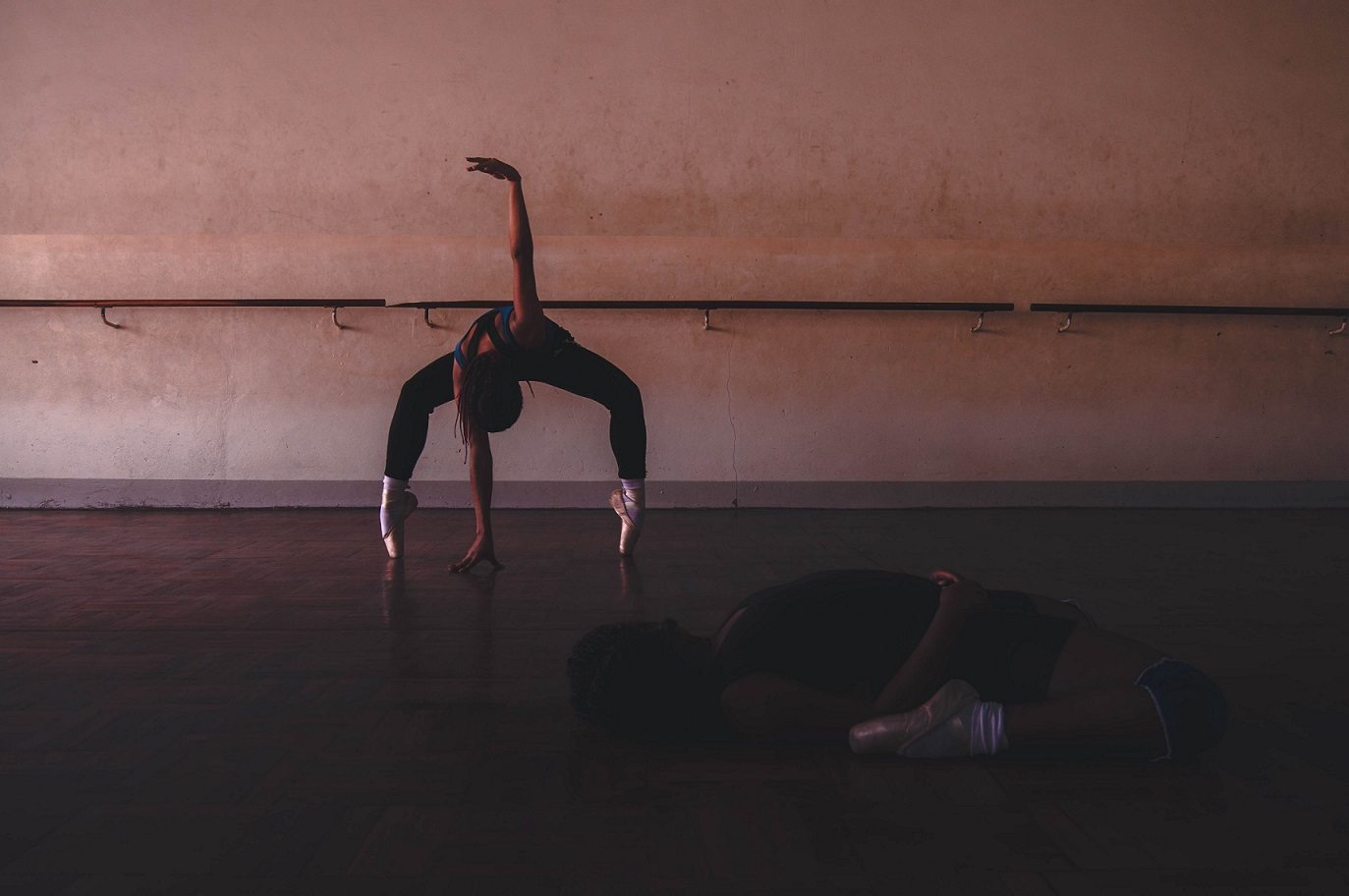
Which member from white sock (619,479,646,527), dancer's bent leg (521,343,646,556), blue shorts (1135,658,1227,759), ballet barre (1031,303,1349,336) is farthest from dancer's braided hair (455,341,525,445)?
ballet barre (1031,303,1349,336)

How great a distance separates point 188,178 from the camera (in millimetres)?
4770

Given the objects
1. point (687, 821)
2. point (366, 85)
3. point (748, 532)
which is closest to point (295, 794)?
point (687, 821)

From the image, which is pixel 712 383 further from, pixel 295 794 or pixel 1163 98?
pixel 295 794

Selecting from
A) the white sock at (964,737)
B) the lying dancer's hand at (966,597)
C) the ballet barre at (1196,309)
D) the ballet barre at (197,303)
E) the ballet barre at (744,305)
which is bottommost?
the white sock at (964,737)

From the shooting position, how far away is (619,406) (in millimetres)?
3363

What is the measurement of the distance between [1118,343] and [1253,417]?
89 cm

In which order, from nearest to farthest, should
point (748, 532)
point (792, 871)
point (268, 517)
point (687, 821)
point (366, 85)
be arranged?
point (792, 871), point (687, 821), point (748, 532), point (268, 517), point (366, 85)

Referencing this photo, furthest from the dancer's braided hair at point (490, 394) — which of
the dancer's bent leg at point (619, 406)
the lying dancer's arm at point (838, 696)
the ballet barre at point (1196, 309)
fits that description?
the ballet barre at point (1196, 309)

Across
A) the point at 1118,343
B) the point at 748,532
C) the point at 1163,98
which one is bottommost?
the point at 748,532

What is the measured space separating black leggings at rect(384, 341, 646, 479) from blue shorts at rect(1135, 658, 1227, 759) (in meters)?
2.21

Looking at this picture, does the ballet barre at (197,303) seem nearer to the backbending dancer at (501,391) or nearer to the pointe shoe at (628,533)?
the backbending dancer at (501,391)

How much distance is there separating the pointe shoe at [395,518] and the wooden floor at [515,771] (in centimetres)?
35

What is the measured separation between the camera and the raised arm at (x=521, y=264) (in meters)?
2.80

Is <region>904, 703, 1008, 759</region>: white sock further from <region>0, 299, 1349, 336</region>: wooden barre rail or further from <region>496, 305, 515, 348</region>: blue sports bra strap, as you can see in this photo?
<region>0, 299, 1349, 336</region>: wooden barre rail
